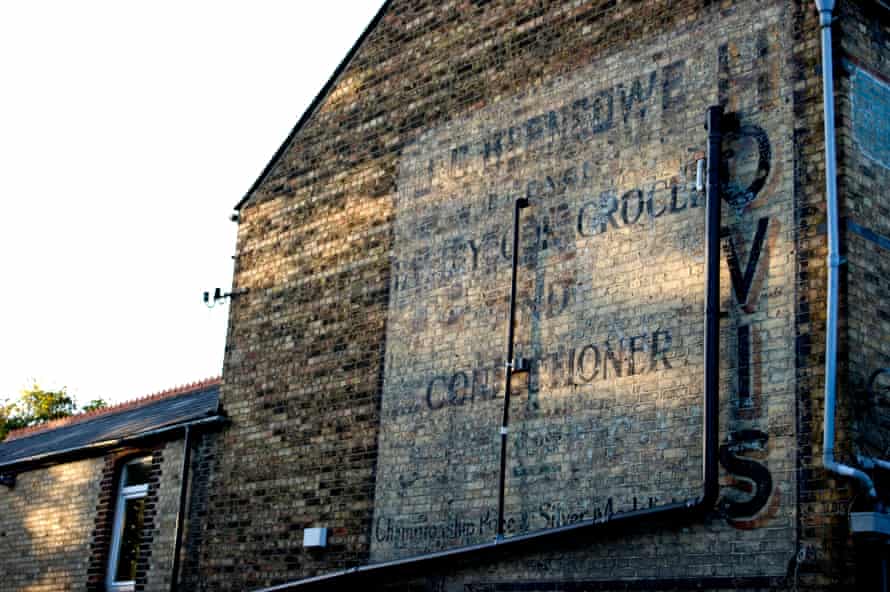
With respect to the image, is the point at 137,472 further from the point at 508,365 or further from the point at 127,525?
the point at 508,365

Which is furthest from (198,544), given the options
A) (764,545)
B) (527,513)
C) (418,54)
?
(764,545)

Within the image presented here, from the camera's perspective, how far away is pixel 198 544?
51.6ft

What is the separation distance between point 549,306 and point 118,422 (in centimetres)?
1182

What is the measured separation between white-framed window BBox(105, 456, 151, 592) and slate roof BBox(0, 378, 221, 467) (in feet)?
1.95

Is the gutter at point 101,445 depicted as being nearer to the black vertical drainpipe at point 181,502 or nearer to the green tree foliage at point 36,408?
the black vertical drainpipe at point 181,502

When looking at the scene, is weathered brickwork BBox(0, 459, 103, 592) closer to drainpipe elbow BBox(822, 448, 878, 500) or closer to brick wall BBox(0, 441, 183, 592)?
brick wall BBox(0, 441, 183, 592)

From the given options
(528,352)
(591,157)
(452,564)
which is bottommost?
(452,564)

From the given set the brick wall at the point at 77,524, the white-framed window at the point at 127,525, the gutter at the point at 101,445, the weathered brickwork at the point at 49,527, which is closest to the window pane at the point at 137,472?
the white-framed window at the point at 127,525

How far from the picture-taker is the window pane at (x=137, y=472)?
58.6 feet

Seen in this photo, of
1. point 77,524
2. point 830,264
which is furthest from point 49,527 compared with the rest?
point 830,264

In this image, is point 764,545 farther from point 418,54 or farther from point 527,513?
point 418,54

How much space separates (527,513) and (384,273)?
3.95 m

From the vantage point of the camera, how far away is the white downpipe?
30.4 ft

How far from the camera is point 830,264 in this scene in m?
9.78
